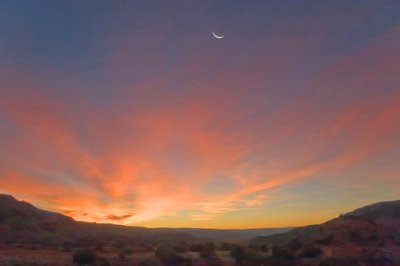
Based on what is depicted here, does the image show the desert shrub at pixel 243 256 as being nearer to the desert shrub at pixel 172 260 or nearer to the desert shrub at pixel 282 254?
the desert shrub at pixel 282 254

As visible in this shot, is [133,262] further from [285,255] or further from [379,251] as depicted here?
[379,251]

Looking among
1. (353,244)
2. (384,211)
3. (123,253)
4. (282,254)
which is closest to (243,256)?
(282,254)

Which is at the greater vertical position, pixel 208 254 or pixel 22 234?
pixel 22 234

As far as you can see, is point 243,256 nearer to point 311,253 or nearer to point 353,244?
point 311,253

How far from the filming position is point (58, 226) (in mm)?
98375

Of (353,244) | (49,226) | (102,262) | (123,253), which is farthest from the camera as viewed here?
(49,226)

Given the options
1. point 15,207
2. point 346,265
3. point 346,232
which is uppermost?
point 15,207

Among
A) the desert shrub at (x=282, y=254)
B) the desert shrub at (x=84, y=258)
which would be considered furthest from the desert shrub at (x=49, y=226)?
the desert shrub at (x=282, y=254)

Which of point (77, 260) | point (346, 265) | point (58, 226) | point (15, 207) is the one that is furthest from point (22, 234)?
point (346, 265)

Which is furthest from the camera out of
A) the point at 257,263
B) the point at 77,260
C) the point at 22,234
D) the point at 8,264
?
the point at 22,234

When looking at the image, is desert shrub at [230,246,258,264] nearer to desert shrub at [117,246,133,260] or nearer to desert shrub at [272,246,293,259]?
desert shrub at [272,246,293,259]

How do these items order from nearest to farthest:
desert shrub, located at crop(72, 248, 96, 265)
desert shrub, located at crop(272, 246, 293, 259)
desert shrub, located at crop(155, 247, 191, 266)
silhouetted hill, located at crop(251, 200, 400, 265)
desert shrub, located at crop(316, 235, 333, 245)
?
1. desert shrub, located at crop(72, 248, 96, 265)
2. desert shrub, located at crop(155, 247, 191, 266)
3. silhouetted hill, located at crop(251, 200, 400, 265)
4. desert shrub, located at crop(272, 246, 293, 259)
5. desert shrub, located at crop(316, 235, 333, 245)

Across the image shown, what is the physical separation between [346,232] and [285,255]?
68.2 ft

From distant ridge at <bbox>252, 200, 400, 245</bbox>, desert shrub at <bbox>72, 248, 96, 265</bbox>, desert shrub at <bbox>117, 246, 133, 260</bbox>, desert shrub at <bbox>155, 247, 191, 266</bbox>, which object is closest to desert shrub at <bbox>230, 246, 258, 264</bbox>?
desert shrub at <bbox>155, 247, 191, 266</bbox>
